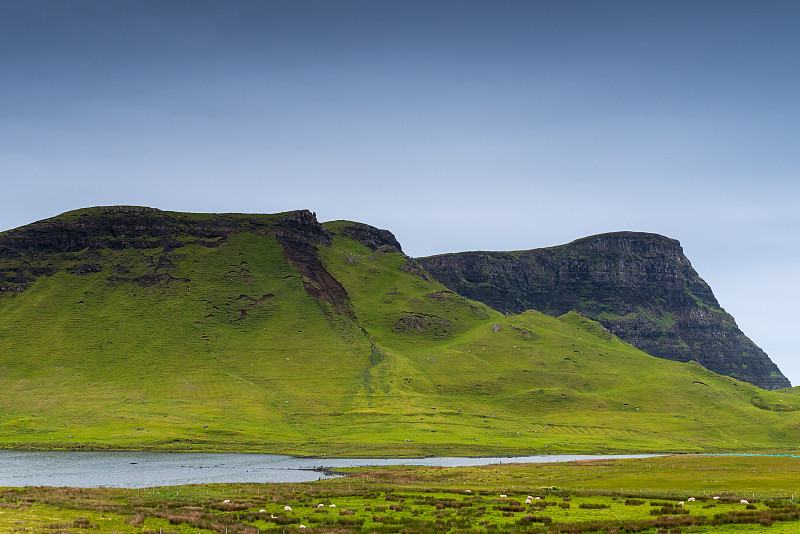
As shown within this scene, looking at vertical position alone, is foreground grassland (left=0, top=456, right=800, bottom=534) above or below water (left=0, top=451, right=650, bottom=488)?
above

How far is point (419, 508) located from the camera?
6544cm

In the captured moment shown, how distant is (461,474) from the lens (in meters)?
116

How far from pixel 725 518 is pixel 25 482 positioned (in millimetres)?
100003

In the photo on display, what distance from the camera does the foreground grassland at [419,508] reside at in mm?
51250

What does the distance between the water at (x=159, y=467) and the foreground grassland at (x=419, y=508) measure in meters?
22.5

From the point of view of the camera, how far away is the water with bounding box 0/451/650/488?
4294 inches

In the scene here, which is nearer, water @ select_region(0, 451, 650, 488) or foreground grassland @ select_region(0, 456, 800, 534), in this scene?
foreground grassland @ select_region(0, 456, 800, 534)

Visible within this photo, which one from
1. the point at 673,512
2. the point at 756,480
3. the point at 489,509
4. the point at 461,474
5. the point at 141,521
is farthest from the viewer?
the point at 461,474

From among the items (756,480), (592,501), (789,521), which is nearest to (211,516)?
(592,501)

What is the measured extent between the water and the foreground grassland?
22.5m

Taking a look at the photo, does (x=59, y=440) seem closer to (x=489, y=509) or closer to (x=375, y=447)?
(x=375, y=447)

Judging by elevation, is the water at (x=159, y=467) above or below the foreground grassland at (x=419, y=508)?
below

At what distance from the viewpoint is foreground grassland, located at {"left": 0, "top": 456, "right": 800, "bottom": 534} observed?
51.2 meters

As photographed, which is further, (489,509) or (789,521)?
(489,509)
